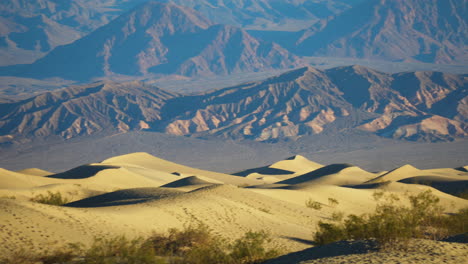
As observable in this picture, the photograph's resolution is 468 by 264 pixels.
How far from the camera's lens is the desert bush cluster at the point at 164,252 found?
20625mm

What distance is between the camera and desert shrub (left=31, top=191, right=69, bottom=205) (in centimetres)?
4059

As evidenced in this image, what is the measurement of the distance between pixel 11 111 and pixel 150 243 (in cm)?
16620

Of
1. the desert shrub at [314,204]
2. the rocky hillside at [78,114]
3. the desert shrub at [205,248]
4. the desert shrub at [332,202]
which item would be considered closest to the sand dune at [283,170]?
the desert shrub at [332,202]

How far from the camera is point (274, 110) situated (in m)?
176

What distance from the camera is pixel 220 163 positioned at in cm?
13100

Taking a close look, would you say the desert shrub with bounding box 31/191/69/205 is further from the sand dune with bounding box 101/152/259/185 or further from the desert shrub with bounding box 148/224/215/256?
the sand dune with bounding box 101/152/259/185

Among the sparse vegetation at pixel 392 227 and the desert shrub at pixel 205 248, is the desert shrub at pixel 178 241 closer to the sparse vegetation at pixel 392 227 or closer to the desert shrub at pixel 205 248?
the desert shrub at pixel 205 248

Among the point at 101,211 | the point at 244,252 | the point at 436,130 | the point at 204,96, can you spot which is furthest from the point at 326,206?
the point at 204,96

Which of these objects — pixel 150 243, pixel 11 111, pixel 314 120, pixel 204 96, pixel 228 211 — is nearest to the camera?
pixel 150 243

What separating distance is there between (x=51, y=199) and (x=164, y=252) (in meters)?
19.4

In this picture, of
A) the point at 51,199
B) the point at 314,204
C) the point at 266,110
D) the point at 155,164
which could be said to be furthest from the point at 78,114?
the point at 314,204

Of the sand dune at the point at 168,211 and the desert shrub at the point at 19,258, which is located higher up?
the sand dune at the point at 168,211

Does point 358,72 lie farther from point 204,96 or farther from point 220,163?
point 220,163

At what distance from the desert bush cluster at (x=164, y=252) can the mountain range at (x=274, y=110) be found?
13433 centimetres
